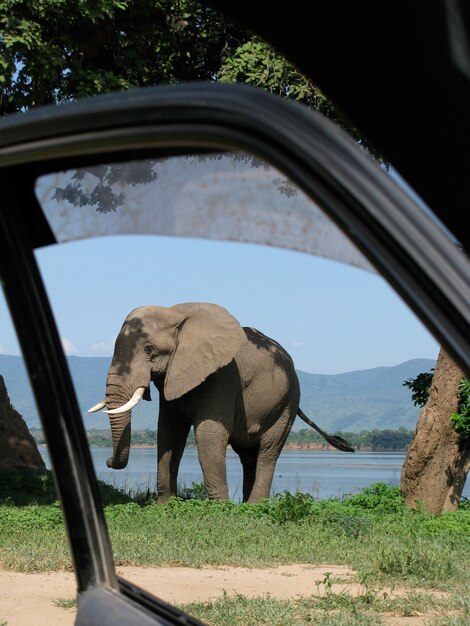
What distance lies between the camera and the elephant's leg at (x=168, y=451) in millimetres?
12464

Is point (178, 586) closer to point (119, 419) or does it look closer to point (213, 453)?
point (119, 419)

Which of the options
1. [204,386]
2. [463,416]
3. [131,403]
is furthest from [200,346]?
[463,416]

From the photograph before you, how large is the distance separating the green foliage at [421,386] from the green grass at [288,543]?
3.77 ft

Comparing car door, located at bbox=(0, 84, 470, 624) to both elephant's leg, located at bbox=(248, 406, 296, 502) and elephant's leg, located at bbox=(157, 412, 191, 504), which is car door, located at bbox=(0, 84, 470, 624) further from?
elephant's leg, located at bbox=(248, 406, 296, 502)

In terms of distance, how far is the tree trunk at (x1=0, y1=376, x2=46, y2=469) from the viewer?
13.8 meters

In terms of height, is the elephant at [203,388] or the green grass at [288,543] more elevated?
the elephant at [203,388]

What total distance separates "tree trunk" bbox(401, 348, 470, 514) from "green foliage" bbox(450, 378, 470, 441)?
0.06 m

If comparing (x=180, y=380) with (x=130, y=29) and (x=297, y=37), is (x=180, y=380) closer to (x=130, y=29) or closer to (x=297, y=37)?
(x=130, y=29)

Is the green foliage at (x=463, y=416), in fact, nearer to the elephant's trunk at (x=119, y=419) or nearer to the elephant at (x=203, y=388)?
the elephant at (x=203, y=388)

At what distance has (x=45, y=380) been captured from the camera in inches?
47.2

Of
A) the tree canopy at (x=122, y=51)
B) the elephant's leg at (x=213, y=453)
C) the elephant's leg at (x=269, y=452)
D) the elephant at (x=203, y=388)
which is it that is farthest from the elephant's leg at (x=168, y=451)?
the tree canopy at (x=122, y=51)

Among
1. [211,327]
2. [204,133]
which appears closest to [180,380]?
[211,327]

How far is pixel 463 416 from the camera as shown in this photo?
1090cm

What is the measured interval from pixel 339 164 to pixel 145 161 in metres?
0.31
